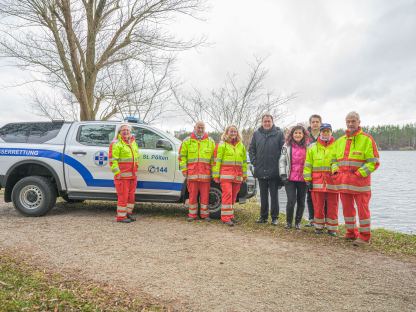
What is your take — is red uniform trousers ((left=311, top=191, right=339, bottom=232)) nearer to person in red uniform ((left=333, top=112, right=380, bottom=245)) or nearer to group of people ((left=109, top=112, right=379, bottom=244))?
group of people ((left=109, top=112, right=379, bottom=244))

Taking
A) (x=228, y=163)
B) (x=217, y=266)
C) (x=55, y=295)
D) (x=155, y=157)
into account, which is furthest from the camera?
(x=155, y=157)

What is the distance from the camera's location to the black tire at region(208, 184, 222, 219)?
22.9 ft

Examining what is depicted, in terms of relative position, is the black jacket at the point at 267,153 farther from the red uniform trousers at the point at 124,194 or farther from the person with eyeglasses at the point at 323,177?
the red uniform trousers at the point at 124,194

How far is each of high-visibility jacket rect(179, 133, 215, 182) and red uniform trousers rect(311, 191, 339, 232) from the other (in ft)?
6.61

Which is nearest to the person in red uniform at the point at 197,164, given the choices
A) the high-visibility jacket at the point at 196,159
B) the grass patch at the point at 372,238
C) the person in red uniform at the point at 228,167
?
the high-visibility jacket at the point at 196,159

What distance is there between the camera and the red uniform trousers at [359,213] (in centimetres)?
532

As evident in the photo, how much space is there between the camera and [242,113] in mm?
13000

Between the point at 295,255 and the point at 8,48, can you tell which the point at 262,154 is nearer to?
the point at 295,255

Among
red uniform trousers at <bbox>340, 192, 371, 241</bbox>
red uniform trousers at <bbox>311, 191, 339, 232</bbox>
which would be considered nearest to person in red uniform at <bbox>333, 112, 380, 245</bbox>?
red uniform trousers at <bbox>340, 192, 371, 241</bbox>

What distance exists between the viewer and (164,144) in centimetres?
682

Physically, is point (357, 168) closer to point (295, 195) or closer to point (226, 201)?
point (295, 195)

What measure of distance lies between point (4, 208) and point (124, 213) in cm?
340

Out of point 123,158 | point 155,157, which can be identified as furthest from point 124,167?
point 155,157

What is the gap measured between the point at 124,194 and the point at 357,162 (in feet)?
13.3
